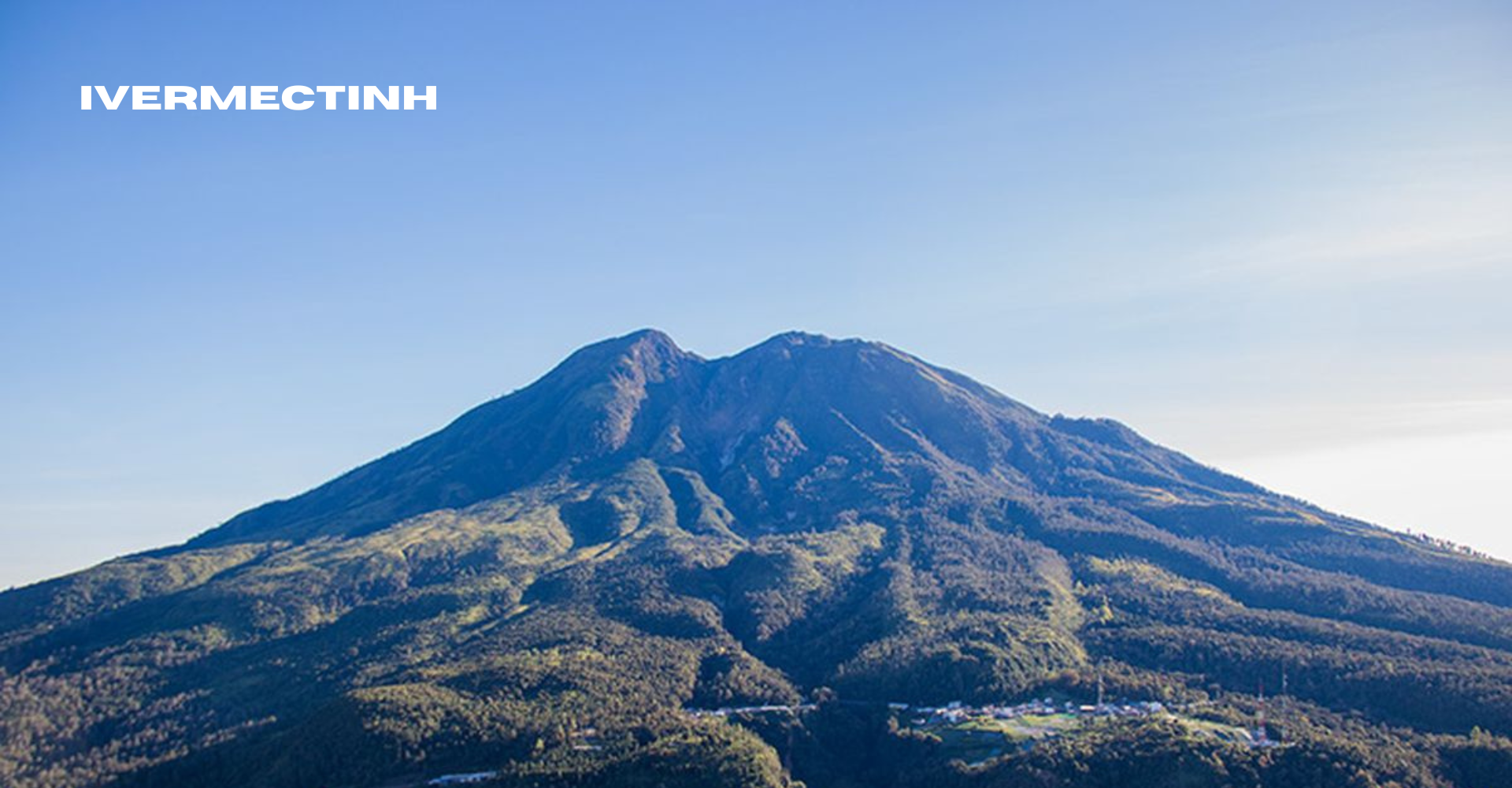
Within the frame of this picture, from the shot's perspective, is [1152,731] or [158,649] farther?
[158,649]

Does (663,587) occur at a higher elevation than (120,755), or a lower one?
higher

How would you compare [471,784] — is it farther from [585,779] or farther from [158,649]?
[158,649]

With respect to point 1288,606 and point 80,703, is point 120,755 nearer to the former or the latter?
point 80,703

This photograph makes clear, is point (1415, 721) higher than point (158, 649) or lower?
lower

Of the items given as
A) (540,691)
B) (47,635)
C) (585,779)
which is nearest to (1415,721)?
(585,779)

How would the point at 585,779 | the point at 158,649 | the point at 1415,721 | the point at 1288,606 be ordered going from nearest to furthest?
the point at 585,779, the point at 1415,721, the point at 158,649, the point at 1288,606

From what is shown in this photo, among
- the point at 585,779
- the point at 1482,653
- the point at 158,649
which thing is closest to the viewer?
the point at 585,779

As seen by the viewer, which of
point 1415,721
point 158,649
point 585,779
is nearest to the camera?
point 585,779

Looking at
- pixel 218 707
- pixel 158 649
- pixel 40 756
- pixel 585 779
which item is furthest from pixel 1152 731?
pixel 158 649

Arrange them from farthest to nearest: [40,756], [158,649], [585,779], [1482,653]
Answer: [158,649] → [1482,653] → [40,756] → [585,779]
